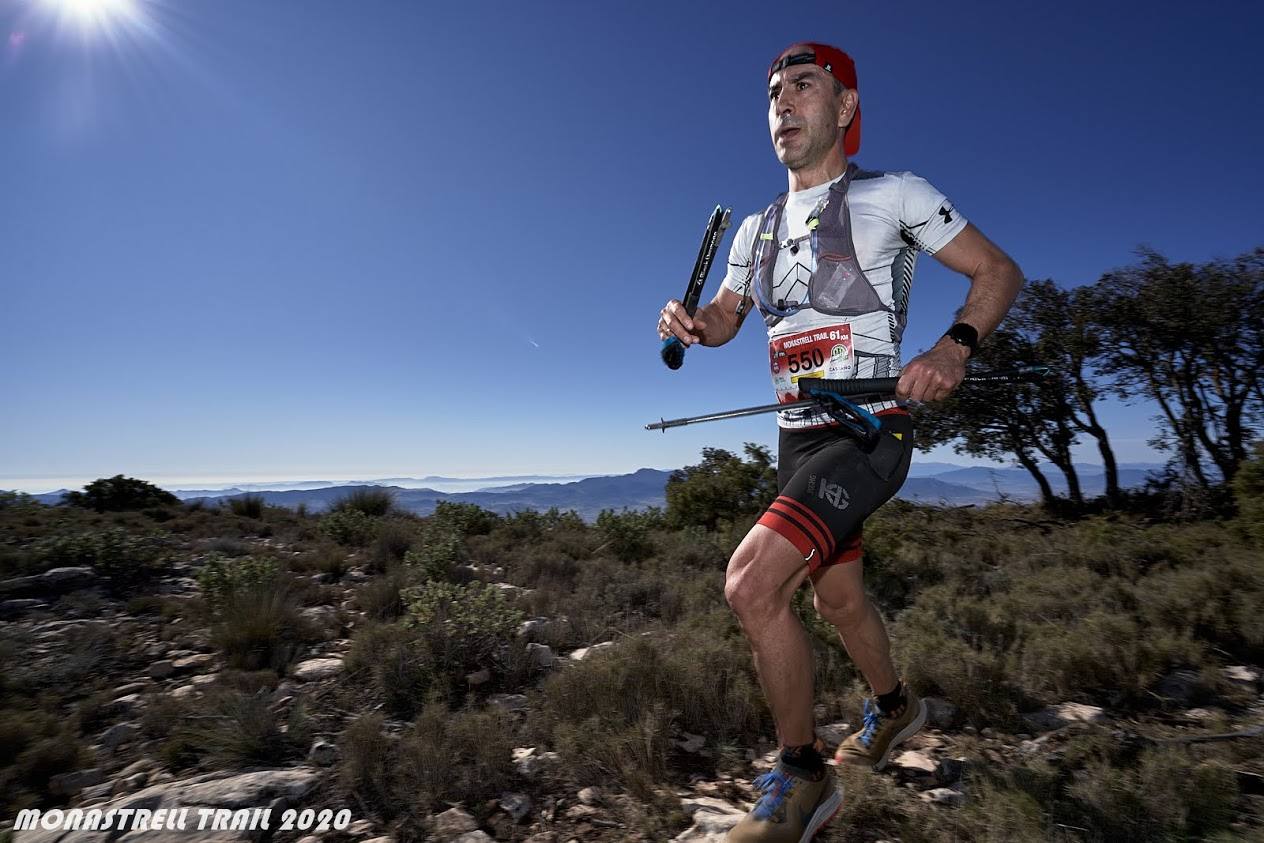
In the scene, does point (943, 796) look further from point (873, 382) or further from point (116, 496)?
point (116, 496)

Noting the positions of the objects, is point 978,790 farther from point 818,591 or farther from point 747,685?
point 747,685

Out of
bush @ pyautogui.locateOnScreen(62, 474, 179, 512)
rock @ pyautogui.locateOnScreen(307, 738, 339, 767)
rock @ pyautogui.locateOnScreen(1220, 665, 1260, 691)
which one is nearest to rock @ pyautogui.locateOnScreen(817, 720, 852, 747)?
rock @ pyautogui.locateOnScreen(1220, 665, 1260, 691)

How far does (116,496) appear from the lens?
44.5ft

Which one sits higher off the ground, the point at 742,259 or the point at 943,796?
the point at 742,259

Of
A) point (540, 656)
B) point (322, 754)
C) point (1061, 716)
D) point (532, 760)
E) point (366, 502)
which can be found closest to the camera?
point (532, 760)

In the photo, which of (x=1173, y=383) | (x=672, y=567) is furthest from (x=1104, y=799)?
(x=1173, y=383)

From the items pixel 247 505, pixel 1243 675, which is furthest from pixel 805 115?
pixel 247 505

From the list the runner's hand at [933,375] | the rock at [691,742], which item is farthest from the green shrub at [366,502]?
the runner's hand at [933,375]

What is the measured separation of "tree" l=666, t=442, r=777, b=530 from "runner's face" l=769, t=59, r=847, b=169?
739cm

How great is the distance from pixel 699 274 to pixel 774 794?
88.6 inches

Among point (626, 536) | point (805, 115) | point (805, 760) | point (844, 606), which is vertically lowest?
point (805, 760)

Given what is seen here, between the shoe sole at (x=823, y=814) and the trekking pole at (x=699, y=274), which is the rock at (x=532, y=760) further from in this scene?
the trekking pole at (x=699, y=274)

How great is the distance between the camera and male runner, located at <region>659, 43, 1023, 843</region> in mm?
1994

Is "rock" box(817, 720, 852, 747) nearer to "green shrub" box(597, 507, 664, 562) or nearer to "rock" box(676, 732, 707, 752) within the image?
"rock" box(676, 732, 707, 752)
